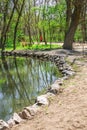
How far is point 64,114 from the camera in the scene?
23.2 ft

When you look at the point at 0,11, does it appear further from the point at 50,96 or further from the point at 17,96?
the point at 50,96

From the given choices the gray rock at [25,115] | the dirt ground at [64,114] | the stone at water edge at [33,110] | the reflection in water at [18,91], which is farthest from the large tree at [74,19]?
the gray rock at [25,115]

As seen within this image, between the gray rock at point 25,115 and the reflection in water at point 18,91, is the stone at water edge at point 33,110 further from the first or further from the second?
the reflection in water at point 18,91

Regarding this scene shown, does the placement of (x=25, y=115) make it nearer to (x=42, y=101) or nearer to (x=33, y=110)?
(x=33, y=110)

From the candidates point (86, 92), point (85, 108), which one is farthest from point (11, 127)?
point (86, 92)

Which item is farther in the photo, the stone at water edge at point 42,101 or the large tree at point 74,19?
the large tree at point 74,19

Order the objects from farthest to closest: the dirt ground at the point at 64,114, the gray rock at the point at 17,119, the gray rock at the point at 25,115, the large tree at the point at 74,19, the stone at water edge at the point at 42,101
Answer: the large tree at the point at 74,19 → the stone at water edge at the point at 42,101 → the gray rock at the point at 25,115 → the gray rock at the point at 17,119 → the dirt ground at the point at 64,114

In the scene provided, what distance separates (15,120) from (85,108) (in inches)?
68.0

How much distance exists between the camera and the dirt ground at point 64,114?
20.7 ft

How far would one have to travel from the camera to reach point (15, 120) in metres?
6.83

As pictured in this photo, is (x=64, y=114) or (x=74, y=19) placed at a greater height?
(x=74, y=19)

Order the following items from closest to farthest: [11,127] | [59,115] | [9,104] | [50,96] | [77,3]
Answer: [11,127] < [59,115] < [50,96] < [9,104] < [77,3]

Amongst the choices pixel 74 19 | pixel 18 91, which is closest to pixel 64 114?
pixel 18 91

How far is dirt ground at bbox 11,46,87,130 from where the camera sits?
20.7 feet
